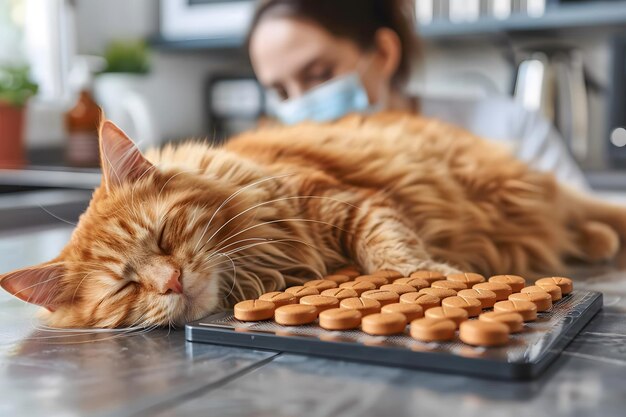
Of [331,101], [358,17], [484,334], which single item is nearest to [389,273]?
[484,334]

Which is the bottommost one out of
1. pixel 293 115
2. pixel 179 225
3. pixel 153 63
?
pixel 179 225

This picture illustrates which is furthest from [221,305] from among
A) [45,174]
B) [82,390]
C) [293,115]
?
[45,174]

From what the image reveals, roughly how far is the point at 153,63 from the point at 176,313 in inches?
147

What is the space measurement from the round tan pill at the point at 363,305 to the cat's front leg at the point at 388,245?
0.88 ft

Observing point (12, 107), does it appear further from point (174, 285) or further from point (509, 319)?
point (509, 319)

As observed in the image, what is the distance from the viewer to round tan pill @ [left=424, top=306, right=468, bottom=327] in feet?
2.73

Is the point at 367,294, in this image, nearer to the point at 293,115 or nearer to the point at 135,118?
the point at 293,115

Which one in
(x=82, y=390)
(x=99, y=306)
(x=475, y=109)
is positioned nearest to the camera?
(x=82, y=390)

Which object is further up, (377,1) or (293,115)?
(377,1)

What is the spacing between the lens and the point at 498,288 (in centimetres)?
98

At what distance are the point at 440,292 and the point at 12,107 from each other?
3.19 m

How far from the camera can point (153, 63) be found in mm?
4504

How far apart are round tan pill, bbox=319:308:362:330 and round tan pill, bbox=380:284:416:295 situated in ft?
0.44

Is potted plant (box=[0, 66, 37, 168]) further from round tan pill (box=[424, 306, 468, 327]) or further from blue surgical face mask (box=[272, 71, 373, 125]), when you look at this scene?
round tan pill (box=[424, 306, 468, 327])
